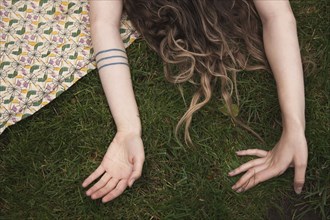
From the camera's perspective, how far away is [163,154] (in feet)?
6.64

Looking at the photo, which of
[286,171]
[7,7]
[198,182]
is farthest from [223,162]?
[7,7]

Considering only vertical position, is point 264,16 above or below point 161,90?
above

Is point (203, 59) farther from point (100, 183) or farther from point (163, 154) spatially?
point (100, 183)

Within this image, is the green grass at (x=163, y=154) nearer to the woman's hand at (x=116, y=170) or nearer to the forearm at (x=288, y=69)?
the woman's hand at (x=116, y=170)

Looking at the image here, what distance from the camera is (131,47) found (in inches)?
86.0

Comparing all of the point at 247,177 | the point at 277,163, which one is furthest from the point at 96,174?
the point at 277,163

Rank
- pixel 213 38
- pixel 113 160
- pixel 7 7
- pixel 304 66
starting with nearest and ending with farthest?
pixel 113 160 → pixel 213 38 → pixel 304 66 → pixel 7 7

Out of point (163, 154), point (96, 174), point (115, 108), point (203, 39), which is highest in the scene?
point (203, 39)

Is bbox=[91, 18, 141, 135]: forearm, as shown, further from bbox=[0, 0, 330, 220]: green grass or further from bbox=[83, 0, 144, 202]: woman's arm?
bbox=[0, 0, 330, 220]: green grass

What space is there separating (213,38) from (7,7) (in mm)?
1141

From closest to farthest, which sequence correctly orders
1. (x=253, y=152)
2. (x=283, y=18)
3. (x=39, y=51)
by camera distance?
(x=283, y=18), (x=253, y=152), (x=39, y=51)

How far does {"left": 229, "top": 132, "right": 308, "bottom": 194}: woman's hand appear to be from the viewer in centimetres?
176

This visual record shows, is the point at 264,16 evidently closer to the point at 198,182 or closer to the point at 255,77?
the point at 255,77

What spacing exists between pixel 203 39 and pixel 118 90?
47 centimetres
